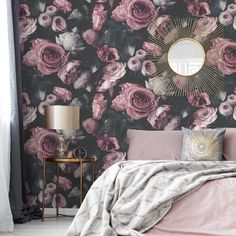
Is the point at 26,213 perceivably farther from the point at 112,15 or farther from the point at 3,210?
the point at 112,15

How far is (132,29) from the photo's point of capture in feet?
18.8

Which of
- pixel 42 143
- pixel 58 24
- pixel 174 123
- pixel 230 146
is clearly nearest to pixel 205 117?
pixel 174 123

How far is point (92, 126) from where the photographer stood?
18.8ft

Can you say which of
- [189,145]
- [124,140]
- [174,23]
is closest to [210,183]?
[189,145]

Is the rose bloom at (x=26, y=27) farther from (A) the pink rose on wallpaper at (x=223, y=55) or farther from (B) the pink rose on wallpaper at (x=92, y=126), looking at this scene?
(A) the pink rose on wallpaper at (x=223, y=55)

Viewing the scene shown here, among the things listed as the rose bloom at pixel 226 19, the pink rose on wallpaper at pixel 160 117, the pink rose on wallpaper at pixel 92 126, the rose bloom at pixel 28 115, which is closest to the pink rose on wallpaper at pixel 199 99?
the pink rose on wallpaper at pixel 160 117

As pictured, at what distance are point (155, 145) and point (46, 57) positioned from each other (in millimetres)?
1631

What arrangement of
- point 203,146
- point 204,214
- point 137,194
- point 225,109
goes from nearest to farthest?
point 204,214
point 137,194
point 203,146
point 225,109

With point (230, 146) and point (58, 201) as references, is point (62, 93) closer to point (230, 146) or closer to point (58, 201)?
point (58, 201)

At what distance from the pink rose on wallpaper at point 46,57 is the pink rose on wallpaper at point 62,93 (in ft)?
0.69

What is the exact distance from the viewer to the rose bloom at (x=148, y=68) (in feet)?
18.8

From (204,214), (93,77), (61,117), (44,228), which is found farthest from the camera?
(93,77)

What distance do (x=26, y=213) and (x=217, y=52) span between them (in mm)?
2743

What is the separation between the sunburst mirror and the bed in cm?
175
